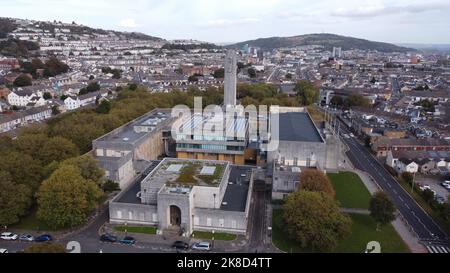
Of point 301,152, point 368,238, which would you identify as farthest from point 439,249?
point 301,152

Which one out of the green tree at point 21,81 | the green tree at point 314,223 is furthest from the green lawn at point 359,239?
the green tree at point 21,81

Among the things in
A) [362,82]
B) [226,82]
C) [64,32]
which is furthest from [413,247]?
[64,32]

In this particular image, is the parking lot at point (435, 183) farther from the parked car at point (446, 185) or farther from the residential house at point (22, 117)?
the residential house at point (22, 117)

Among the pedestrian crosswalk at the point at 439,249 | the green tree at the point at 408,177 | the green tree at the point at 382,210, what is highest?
the green tree at the point at 382,210

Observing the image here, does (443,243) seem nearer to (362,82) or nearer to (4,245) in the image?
(4,245)

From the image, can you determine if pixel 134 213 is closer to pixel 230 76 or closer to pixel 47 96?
pixel 230 76
